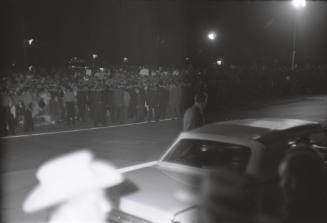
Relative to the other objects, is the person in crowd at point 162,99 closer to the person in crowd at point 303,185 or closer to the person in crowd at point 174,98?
the person in crowd at point 174,98

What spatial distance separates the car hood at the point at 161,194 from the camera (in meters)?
3.96

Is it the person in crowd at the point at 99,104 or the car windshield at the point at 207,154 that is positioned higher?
the car windshield at the point at 207,154

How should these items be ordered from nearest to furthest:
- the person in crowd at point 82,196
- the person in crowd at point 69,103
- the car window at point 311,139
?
the person in crowd at point 82,196, the car window at point 311,139, the person in crowd at point 69,103

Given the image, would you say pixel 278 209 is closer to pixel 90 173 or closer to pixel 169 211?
pixel 169 211

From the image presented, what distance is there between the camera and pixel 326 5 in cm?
4806

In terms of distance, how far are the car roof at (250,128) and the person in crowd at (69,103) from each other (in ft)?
36.2

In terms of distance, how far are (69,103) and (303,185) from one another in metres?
12.2

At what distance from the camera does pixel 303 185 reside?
4.57 metres

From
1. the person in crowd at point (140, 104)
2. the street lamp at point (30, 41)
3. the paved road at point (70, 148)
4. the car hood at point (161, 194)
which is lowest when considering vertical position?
the paved road at point (70, 148)


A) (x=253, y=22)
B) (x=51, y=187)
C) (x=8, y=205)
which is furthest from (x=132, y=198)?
(x=253, y=22)

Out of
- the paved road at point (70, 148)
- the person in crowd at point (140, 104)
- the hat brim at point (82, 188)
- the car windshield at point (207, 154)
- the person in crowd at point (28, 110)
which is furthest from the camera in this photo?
the person in crowd at point (140, 104)

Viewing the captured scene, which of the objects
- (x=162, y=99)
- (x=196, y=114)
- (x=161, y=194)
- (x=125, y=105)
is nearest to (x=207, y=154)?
(x=161, y=194)

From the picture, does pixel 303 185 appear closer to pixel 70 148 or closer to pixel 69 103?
pixel 70 148

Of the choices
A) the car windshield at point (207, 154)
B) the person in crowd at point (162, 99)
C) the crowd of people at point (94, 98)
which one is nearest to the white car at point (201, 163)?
the car windshield at point (207, 154)
